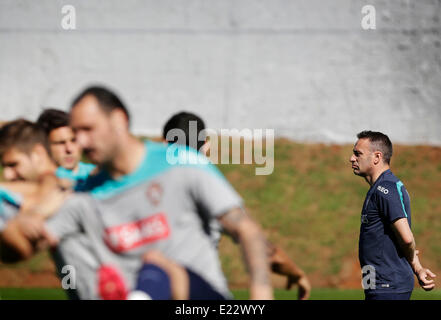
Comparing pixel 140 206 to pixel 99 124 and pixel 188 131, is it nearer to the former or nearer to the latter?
pixel 99 124

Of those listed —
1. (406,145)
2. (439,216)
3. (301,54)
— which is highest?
(301,54)

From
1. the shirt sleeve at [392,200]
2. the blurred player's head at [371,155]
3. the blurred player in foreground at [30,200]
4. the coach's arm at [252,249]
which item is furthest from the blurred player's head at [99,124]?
the blurred player's head at [371,155]

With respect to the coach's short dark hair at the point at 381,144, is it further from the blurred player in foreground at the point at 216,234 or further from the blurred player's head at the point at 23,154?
the blurred player's head at the point at 23,154

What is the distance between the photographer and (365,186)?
1415cm

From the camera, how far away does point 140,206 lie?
2756mm

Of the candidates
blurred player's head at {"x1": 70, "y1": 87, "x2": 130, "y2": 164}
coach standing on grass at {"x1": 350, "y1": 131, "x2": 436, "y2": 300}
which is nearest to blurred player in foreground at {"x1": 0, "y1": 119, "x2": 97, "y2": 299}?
blurred player's head at {"x1": 70, "y1": 87, "x2": 130, "y2": 164}

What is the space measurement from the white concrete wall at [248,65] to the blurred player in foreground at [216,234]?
32.9 feet

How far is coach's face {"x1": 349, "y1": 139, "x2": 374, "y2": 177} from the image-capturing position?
461cm

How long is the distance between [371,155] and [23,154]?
2431 mm

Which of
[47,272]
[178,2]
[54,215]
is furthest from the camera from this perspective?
[178,2]

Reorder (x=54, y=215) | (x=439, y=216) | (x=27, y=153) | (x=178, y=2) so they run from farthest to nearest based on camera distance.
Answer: (x=178, y=2), (x=439, y=216), (x=27, y=153), (x=54, y=215)
